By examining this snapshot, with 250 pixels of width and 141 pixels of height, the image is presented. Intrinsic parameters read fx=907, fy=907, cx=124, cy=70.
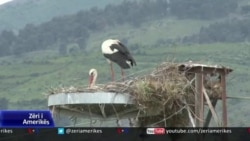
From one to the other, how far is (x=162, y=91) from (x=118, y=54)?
145 inches

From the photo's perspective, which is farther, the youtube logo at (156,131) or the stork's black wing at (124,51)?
the stork's black wing at (124,51)

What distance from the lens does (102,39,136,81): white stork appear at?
15.7 m

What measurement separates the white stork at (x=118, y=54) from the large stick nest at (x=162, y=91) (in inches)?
103

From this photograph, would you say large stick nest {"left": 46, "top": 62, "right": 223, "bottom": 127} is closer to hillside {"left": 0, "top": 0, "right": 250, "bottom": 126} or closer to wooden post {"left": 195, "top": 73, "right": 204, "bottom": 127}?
wooden post {"left": 195, "top": 73, "right": 204, "bottom": 127}

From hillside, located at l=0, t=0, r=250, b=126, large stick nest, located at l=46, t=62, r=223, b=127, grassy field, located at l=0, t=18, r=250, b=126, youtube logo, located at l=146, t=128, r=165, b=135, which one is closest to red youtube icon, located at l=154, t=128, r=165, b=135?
youtube logo, located at l=146, t=128, r=165, b=135

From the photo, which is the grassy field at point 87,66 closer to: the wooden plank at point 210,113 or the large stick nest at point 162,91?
the wooden plank at point 210,113

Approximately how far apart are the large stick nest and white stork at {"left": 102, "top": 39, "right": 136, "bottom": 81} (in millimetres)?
2624

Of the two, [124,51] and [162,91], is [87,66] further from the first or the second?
[162,91]

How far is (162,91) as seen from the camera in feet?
41.2

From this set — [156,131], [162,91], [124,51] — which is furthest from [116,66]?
[156,131]

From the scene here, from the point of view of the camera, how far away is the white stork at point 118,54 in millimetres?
15656

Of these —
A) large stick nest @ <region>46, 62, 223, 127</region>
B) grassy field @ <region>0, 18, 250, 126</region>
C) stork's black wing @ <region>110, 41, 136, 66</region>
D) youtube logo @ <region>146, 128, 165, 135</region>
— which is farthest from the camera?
grassy field @ <region>0, 18, 250, 126</region>

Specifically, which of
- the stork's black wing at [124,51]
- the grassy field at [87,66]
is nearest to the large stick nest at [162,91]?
the stork's black wing at [124,51]

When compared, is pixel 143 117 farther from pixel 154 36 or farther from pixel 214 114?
pixel 154 36
